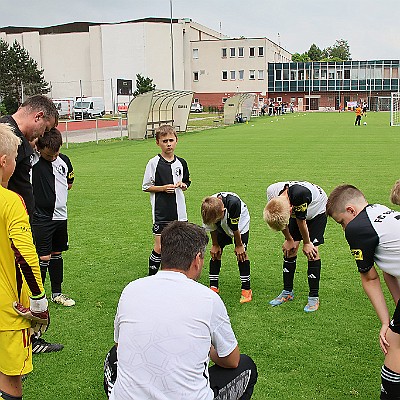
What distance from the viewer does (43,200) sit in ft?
18.9

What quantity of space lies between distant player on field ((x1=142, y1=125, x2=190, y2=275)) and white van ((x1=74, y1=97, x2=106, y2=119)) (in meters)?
48.1

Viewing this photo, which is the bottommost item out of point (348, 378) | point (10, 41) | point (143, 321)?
point (348, 378)

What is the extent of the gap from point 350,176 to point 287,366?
1155cm

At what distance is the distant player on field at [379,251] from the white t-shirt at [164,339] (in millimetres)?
1266

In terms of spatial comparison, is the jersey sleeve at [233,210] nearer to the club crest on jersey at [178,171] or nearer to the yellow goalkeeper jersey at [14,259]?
the club crest on jersey at [178,171]

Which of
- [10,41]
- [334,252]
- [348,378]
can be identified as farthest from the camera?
[10,41]

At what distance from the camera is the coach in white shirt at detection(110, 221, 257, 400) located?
2658 mm

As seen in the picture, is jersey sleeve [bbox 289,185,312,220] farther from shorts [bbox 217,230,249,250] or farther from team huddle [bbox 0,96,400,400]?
shorts [bbox 217,230,249,250]

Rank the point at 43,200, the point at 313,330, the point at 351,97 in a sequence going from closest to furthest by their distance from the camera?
the point at 313,330 < the point at 43,200 < the point at 351,97

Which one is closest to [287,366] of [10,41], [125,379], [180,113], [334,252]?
[125,379]

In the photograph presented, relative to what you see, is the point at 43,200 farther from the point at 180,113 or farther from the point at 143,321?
the point at 180,113

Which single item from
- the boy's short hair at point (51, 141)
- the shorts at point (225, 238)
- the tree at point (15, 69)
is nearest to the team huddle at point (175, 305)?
the shorts at point (225, 238)

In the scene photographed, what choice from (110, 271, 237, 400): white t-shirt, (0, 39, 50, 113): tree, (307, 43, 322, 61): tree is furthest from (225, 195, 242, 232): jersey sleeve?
(307, 43, 322, 61): tree

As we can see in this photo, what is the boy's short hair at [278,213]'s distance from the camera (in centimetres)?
502
